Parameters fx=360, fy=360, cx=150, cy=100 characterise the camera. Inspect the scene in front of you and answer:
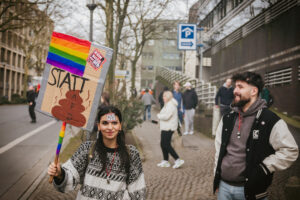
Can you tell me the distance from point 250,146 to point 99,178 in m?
1.30

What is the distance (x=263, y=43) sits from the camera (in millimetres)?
10961

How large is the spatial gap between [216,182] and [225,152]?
303 mm

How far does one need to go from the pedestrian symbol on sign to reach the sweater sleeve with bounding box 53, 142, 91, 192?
11.3 metres

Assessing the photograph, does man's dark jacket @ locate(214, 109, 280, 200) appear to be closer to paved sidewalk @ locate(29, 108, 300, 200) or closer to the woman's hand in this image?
the woman's hand

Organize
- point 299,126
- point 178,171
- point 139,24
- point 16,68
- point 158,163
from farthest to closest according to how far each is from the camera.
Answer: point 16,68
point 139,24
point 158,163
point 178,171
point 299,126

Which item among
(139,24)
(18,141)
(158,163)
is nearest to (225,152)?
(158,163)

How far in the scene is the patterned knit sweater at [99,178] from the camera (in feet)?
9.31

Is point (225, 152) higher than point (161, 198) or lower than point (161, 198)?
higher

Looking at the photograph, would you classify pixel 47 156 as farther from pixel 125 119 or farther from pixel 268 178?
pixel 268 178

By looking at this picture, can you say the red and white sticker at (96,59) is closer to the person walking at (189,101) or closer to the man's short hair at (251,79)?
the man's short hair at (251,79)

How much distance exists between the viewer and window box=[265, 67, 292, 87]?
9024 millimetres

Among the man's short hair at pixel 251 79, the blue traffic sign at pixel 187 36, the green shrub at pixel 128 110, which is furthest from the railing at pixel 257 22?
the green shrub at pixel 128 110

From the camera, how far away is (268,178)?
3037mm

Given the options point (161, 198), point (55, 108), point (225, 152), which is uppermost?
point (55, 108)
